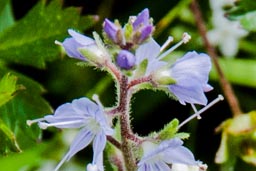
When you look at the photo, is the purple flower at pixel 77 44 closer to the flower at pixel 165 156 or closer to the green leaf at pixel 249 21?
the flower at pixel 165 156

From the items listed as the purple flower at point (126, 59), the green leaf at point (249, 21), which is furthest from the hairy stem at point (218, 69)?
the purple flower at point (126, 59)

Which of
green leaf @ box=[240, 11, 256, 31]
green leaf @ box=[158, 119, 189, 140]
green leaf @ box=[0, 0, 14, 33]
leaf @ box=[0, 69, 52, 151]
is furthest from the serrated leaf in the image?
green leaf @ box=[0, 0, 14, 33]

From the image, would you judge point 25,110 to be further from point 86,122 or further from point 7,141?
point 86,122

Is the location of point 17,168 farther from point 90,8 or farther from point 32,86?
point 90,8

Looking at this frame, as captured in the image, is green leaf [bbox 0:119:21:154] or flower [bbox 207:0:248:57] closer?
green leaf [bbox 0:119:21:154]

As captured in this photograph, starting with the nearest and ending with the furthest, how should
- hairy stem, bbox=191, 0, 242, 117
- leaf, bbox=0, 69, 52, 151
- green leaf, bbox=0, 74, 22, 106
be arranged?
green leaf, bbox=0, 74, 22, 106, leaf, bbox=0, 69, 52, 151, hairy stem, bbox=191, 0, 242, 117

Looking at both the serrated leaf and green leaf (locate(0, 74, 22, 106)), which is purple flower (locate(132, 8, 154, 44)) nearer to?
the serrated leaf

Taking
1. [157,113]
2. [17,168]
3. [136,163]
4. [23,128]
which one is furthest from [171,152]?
[157,113]
